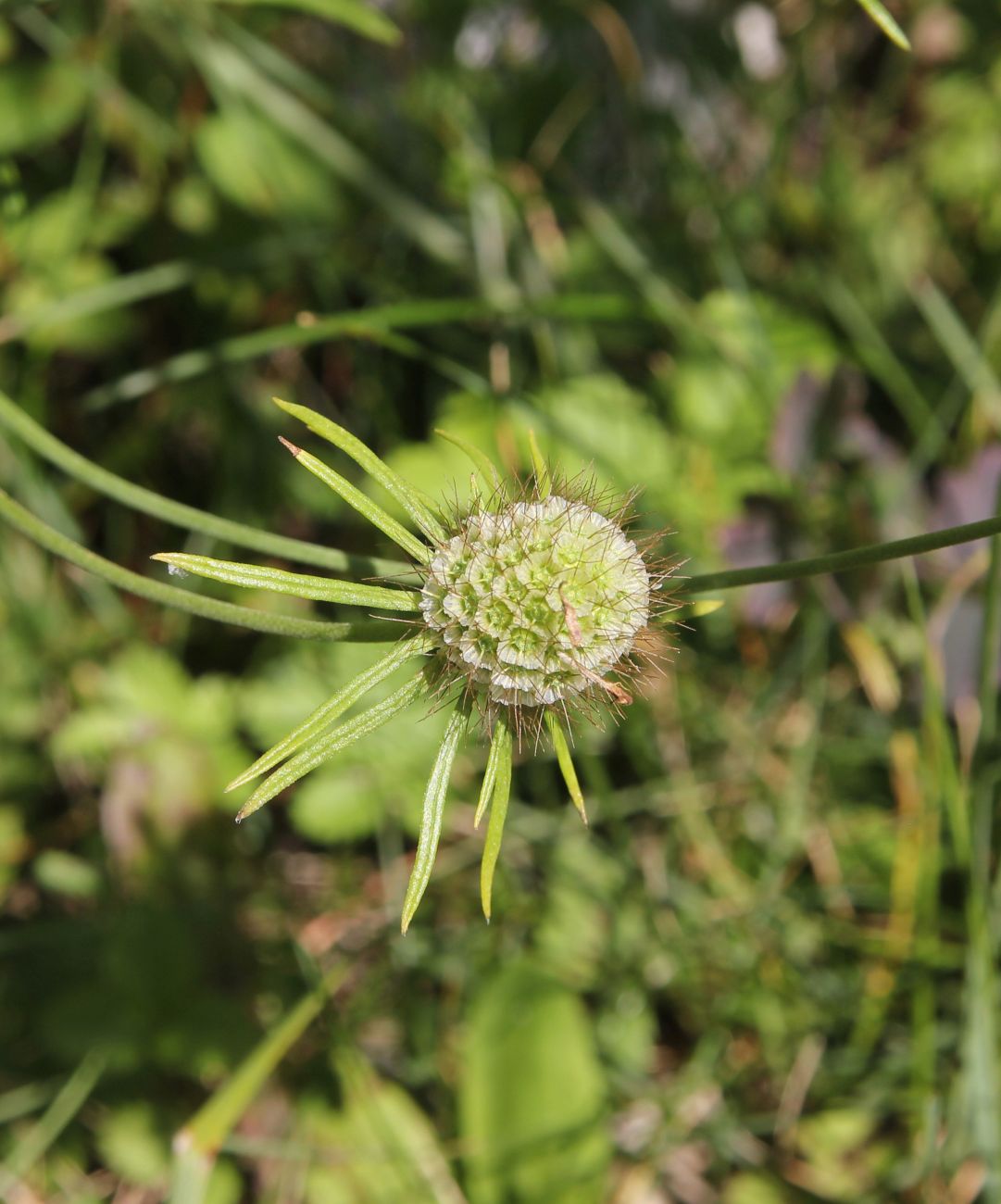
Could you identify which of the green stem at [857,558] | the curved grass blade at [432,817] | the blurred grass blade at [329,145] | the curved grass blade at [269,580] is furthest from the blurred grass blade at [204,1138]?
the blurred grass blade at [329,145]

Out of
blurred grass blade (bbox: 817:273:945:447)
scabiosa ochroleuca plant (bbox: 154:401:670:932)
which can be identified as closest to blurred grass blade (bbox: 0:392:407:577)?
scabiosa ochroleuca plant (bbox: 154:401:670:932)

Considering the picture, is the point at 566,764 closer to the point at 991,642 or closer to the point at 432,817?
the point at 432,817

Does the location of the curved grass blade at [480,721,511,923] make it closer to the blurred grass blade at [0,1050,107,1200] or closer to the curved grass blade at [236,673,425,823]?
the curved grass blade at [236,673,425,823]

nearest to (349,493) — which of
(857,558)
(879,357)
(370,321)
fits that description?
(857,558)

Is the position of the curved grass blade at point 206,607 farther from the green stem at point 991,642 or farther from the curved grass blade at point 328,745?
the green stem at point 991,642

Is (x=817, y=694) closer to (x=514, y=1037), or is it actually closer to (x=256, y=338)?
(x=514, y=1037)

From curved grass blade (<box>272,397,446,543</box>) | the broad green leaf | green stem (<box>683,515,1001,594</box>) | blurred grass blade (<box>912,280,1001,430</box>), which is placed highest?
blurred grass blade (<box>912,280,1001,430</box>)

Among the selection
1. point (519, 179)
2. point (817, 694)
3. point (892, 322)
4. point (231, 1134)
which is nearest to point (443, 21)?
point (519, 179)
